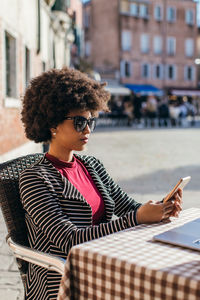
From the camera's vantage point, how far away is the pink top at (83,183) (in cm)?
239

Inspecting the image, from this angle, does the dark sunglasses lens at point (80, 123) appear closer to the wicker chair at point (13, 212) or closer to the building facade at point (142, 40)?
the wicker chair at point (13, 212)

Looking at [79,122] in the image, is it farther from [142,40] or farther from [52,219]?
[142,40]

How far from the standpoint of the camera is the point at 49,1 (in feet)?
60.3

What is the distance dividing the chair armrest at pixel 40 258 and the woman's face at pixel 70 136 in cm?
53

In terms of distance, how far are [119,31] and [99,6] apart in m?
3.34

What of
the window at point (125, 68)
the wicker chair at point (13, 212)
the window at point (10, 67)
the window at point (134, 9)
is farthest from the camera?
the window at point (125, 68)

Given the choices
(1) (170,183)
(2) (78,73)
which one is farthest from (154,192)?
(2) (78,73)

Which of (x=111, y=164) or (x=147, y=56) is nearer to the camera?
(x=111, y=164)

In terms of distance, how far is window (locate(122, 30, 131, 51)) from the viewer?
4953cm

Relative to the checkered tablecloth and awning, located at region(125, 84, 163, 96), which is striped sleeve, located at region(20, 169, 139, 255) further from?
awning, located at region(125, 84, 163, 96)

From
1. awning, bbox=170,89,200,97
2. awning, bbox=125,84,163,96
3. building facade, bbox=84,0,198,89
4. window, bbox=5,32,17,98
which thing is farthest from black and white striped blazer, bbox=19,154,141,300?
awning, bbox=170,89,200,97

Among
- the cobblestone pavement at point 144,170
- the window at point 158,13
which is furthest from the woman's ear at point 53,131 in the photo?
the window at point 158,13

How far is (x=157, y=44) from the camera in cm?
5106

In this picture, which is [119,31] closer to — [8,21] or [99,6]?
[99,6]
